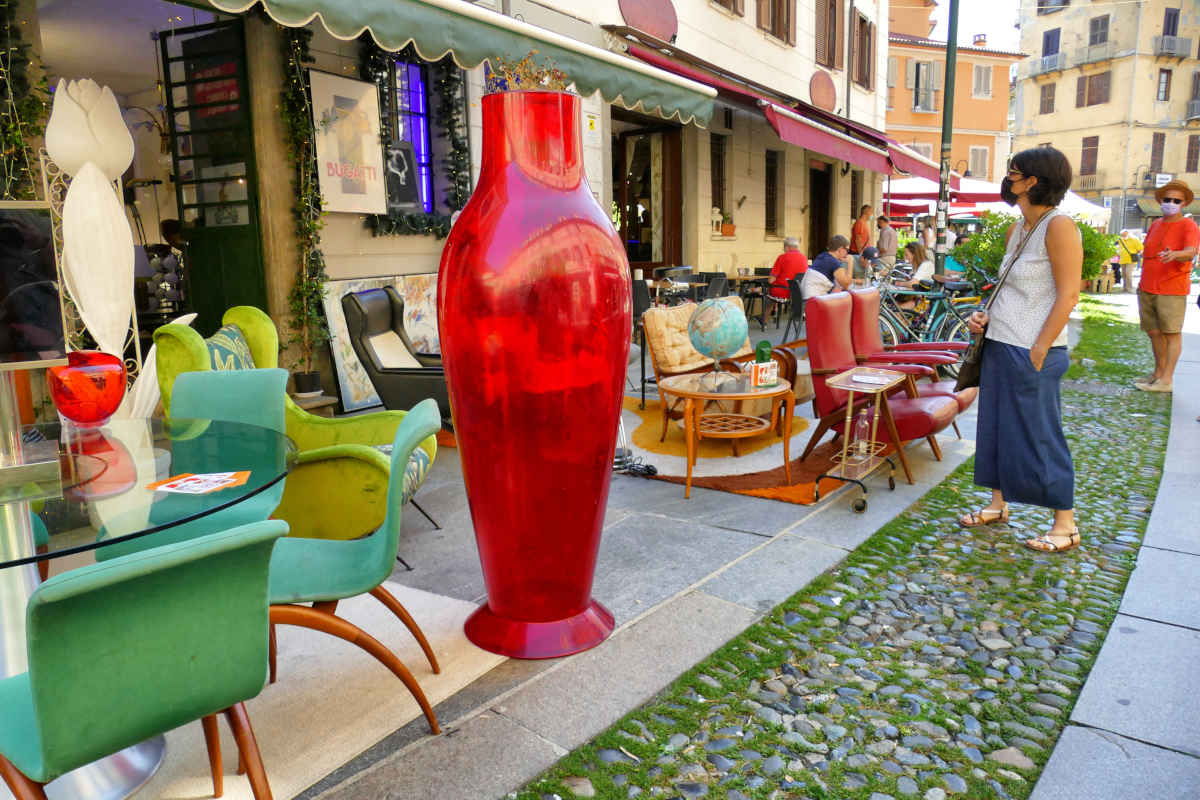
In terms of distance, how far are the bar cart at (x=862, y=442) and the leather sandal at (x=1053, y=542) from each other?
0.78m

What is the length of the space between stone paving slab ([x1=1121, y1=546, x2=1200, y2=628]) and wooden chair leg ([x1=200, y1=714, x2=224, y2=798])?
10.1 feet

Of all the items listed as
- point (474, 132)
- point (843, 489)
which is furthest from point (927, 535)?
point (474, 132)

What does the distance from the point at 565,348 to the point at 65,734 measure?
1.52 m

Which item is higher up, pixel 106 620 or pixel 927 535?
pixel 106 620

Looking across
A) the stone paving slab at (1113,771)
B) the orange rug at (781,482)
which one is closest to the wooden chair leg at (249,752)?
the stone paving slab at (1113,771)

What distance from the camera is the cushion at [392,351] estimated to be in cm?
548

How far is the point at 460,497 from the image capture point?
4539mm

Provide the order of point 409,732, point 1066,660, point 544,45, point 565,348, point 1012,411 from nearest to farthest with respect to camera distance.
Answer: point 409,732 → point 565,348 → point 1066,660 → point 1012,411 → point 544,45

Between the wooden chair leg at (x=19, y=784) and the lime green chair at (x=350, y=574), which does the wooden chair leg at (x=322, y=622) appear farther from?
the wooden chair leg at (x=19, y=784)

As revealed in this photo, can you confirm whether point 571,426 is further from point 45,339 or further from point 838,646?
point 45,339

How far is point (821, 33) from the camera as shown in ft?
49.4

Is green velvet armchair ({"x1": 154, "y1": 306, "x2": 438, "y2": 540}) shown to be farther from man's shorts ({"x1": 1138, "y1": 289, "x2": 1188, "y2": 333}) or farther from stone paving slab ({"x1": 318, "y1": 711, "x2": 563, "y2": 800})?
man's shorts ({"x1": 1138, "y1": 289, "x2": 1188, "y2": 333})

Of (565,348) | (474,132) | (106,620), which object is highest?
(474,132)

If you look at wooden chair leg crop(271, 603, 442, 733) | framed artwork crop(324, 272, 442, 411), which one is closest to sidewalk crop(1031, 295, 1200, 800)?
wooden chair leg crop(271, 603, 442, 733)
